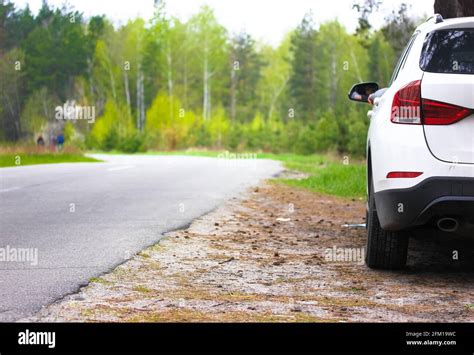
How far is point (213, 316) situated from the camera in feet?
15.8

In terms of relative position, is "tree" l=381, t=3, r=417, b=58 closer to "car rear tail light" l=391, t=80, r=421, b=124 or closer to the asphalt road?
the asphalt road

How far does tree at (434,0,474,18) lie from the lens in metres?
9.96

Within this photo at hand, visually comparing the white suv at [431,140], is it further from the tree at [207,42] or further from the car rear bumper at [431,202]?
the tree at [207,42]

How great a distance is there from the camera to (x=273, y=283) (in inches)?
237

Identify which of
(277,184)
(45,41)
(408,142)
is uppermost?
(45,41)

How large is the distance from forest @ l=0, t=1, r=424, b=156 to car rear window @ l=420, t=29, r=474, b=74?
54.1 meters

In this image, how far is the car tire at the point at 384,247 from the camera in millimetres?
6277

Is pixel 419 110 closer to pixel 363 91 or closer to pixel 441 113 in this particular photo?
pixel 441 113

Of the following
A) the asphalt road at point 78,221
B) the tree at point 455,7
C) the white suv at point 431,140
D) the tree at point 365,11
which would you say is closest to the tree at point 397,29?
the tree at point 365,11

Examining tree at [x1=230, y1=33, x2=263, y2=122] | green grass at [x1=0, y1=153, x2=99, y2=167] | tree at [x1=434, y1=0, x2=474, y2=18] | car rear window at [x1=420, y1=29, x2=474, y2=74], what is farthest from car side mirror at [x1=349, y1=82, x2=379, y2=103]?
tree at [x1=230, y1=33, x2=263, y2=122]

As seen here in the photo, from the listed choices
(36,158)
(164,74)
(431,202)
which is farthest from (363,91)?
(164,74)

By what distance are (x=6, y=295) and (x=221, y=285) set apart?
1.51 metres
